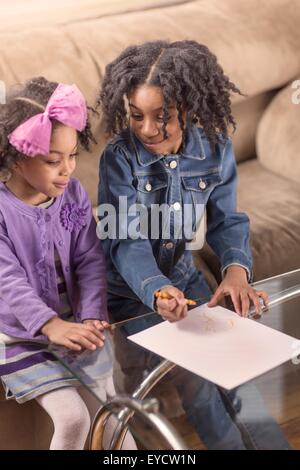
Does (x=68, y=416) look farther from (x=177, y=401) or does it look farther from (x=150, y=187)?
(x=150, y=187)

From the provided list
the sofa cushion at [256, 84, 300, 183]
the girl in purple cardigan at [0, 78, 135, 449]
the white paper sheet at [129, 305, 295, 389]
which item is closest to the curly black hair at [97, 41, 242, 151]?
the girl in purple cardigan at [0, 78, 135, 449]

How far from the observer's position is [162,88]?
1.50 meters

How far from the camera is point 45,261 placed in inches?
59.4

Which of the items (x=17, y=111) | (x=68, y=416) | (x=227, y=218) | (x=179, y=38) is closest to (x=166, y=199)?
(x=227, y=218)

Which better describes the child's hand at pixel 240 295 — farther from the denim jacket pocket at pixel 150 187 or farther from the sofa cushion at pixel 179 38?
the sofa cushion at pixel 179 38

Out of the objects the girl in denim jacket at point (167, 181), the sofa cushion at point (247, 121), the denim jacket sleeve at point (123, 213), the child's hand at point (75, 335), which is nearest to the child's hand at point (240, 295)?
the girl in denim jacket at point (167, 181)

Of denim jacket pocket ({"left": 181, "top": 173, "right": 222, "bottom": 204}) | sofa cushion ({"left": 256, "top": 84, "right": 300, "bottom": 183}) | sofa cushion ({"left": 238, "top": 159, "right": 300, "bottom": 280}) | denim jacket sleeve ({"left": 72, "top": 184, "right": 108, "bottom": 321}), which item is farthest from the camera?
sofa cushion ({"left": 256, "top": 84, "right": 300, "bottom": 183})

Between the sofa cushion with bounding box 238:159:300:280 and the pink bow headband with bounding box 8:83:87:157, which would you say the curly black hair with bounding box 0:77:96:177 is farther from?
the sofa cushion with bounding box 238:159:300:280

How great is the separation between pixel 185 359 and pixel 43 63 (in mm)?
897

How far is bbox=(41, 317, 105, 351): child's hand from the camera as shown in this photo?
1.37m

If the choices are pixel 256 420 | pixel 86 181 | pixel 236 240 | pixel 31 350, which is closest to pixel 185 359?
pixel 256 420

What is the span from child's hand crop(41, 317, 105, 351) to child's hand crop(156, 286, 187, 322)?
124 millimetres

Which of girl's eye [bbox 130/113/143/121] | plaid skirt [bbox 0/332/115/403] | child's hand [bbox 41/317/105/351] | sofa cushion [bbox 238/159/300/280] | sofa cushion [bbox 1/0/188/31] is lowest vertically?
sofa cushion [bbox 238/159/300/280]

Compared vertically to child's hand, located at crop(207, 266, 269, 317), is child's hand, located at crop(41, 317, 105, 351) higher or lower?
higher
